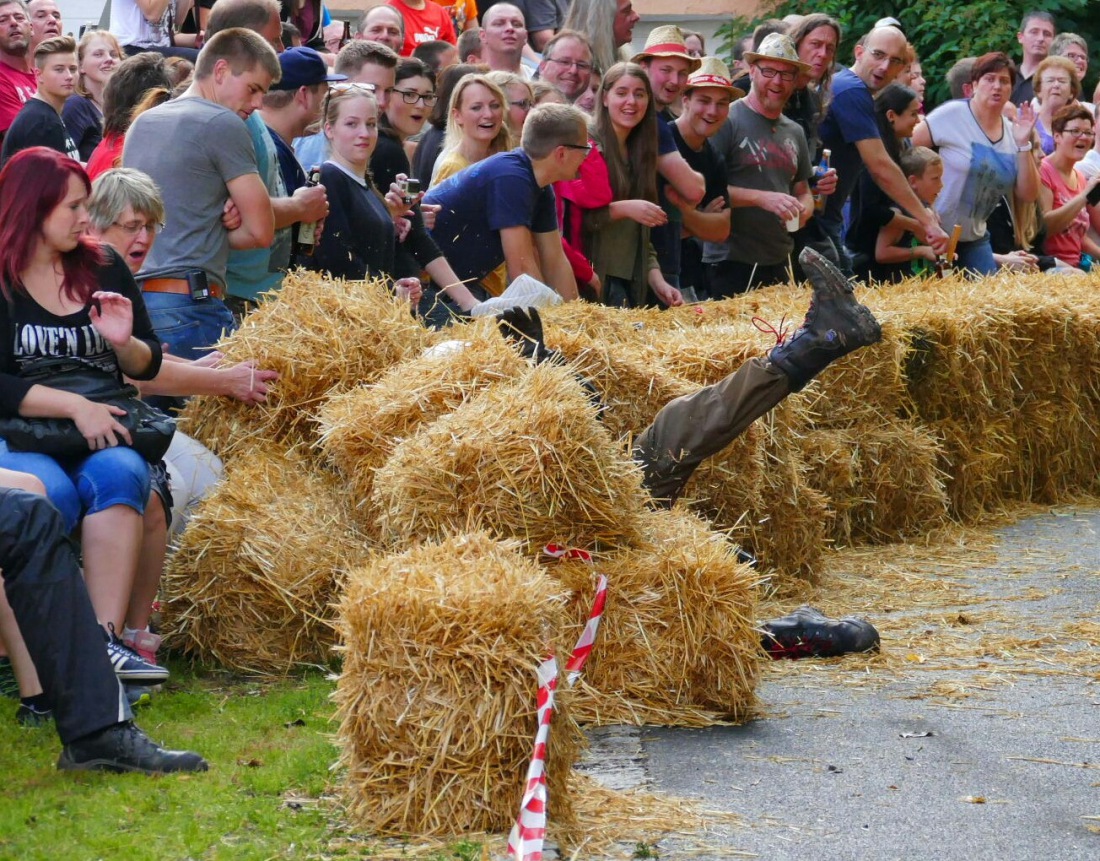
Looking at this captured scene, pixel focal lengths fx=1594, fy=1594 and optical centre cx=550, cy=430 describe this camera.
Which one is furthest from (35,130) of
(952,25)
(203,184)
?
(952,25)

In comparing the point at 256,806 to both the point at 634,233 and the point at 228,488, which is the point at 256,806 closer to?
the point at 228,488

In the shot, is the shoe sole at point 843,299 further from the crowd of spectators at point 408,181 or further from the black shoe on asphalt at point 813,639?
the crowd of spectators at point 408,181

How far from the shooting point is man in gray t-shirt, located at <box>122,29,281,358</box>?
677cm

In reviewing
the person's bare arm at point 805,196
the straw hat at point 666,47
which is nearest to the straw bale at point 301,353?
the straw hat at point 666,47

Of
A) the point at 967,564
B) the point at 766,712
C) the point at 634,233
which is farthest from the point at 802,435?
the point at 766,712

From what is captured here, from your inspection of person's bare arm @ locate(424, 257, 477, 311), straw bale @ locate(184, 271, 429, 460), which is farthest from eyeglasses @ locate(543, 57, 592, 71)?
straw bale @ locate(184, 271, 429, 460)

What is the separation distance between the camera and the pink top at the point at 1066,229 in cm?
1388

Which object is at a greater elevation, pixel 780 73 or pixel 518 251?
pixel 780 73

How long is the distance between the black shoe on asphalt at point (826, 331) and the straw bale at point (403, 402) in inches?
51.6

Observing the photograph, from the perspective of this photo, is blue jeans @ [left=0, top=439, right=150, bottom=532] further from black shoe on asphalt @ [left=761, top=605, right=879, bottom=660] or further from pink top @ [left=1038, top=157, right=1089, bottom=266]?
pink top @ [left=1038, top=157, right=1089, bottom=266]

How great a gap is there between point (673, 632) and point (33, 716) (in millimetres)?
2127

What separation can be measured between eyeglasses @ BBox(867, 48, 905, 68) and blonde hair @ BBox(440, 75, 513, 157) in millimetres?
3652

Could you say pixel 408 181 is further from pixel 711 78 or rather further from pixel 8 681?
pixel 8 681

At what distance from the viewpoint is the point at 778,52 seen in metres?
10.4
